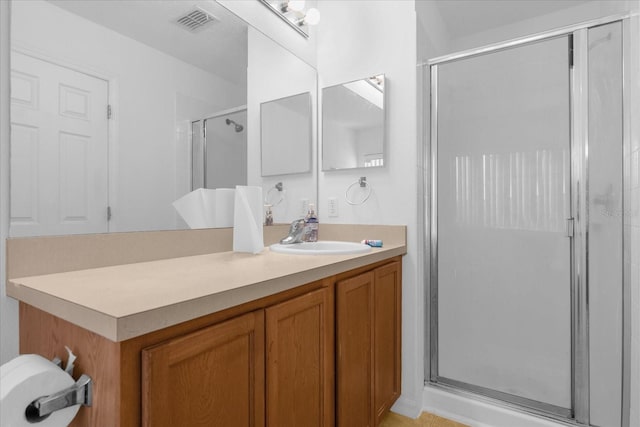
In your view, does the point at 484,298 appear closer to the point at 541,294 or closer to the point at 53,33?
the point at 541,294

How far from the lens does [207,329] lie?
676 mm

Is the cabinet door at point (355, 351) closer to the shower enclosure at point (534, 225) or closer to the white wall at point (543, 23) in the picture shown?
the shower enclosure at point (534, 225)

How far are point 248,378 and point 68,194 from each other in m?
0.74

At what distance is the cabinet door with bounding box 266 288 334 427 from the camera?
0.86m

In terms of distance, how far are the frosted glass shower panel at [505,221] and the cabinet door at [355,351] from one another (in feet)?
2.50

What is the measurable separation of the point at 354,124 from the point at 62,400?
1.71 m

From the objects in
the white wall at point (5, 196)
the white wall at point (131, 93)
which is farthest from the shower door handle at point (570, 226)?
the white wall at point (5, 196)

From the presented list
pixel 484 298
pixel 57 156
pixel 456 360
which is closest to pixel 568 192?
pixel 484 298

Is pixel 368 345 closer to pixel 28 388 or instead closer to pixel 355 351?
pixel 355 351

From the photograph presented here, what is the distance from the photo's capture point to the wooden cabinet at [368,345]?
118cm

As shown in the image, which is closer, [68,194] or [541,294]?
[68,194]

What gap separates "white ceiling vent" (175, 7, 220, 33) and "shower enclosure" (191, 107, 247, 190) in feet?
1.14

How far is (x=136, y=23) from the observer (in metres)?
1.12

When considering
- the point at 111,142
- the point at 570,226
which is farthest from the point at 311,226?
the point at 570,226
